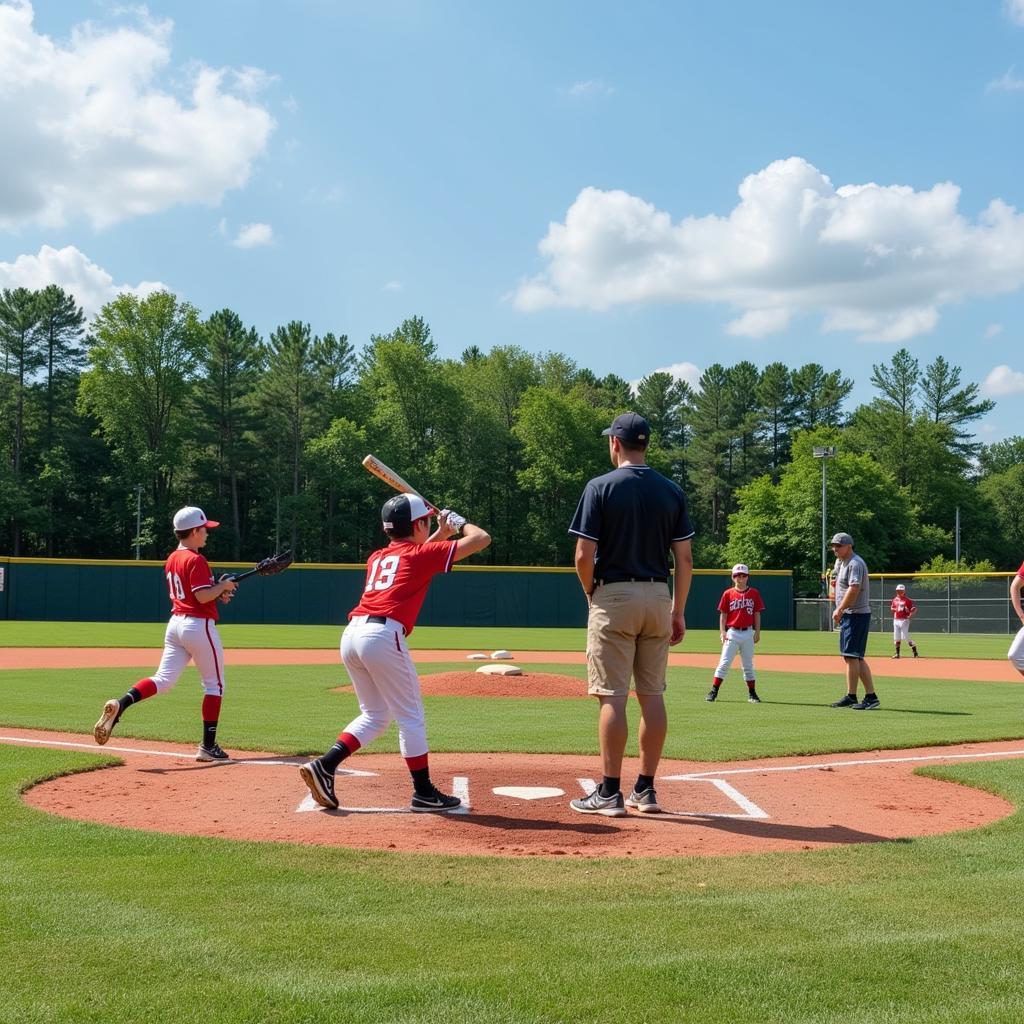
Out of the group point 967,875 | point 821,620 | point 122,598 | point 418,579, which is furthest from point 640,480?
point 821,620

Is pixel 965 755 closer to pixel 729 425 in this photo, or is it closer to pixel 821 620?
pixel 821 620

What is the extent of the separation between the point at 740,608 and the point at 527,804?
26.7ft

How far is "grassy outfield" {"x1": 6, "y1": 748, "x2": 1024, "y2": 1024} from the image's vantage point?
3385mm

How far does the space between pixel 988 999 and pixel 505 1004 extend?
152 cm

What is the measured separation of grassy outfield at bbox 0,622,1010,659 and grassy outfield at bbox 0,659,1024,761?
11475 millimetres

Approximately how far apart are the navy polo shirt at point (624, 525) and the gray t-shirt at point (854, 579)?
24.5 ft

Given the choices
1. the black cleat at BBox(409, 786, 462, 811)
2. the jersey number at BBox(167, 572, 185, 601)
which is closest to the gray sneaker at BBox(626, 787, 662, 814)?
the black cleat at BBox(409, 786, 462, 811)

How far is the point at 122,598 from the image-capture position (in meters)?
43.4

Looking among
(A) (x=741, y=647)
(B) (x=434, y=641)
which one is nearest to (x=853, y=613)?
(A) (x=741, y=647)

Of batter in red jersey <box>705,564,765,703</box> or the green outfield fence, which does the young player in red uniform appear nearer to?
batter in red jersey <box>705,564,765,703</box>

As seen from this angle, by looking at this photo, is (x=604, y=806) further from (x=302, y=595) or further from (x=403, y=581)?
(x=302, y=595)

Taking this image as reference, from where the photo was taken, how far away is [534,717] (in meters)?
12.2

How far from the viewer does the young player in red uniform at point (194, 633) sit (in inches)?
347

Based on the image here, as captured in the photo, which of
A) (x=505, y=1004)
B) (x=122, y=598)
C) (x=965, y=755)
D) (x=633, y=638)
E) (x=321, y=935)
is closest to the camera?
(x=505, y=1004)
